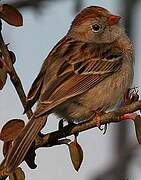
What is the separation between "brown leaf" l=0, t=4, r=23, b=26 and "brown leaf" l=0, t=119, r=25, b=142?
23cm

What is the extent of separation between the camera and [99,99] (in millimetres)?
1956

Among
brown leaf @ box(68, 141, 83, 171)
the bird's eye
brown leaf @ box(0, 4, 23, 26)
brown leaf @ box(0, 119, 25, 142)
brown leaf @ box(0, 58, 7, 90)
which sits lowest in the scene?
the bird's eye

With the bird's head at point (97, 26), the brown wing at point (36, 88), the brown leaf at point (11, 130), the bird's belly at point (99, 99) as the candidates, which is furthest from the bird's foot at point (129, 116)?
the bird's head at point (97, 26)

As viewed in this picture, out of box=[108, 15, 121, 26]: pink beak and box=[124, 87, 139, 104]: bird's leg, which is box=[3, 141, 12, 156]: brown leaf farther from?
box=[108, 15, 121, 26]: pink beak

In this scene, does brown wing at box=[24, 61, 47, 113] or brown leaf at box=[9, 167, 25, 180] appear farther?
brown wing at box=[24, 61, 47, 113]

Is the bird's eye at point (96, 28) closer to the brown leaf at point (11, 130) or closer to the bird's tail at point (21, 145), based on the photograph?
the bird's tail at point (21, 145)

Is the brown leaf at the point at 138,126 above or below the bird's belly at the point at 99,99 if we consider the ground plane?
above

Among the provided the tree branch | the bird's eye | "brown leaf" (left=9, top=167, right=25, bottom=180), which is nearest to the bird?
the bird's eye

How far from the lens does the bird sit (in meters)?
1.78

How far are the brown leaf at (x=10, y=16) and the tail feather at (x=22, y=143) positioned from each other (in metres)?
0.28

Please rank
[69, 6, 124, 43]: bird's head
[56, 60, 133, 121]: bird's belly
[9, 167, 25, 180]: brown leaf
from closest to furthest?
[9, 167, 25, 180]: brown leaf < [56, 60, 133, 121]: bird's belly < [69, 6, 124, 43]: bird's head

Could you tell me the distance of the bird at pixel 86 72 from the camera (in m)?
1.78

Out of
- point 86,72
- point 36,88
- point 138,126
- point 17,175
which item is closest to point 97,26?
point 86,72

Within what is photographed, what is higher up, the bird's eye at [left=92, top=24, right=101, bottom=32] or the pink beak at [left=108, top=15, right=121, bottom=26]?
the pink beak at [left=108, top=15, right=121, bottom=26]
